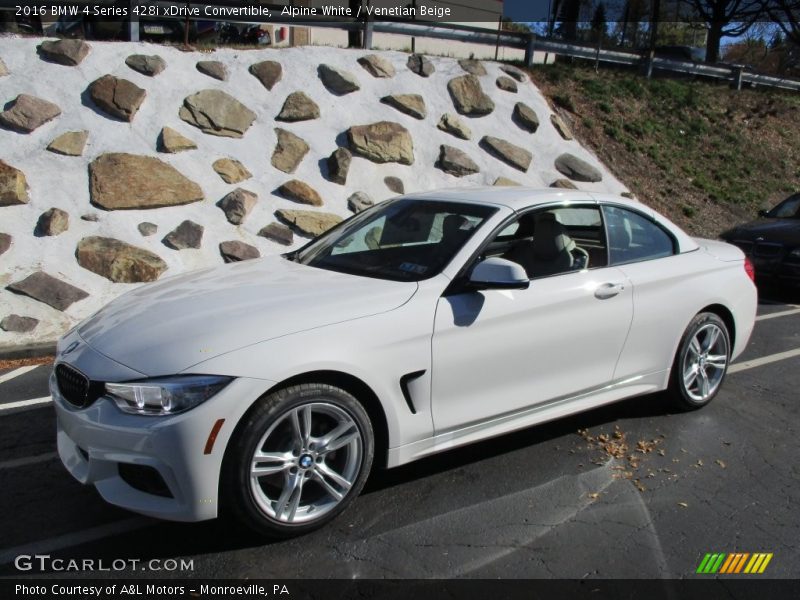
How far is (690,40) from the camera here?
53.0 metres

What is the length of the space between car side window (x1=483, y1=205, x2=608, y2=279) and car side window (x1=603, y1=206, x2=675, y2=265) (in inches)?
2.9

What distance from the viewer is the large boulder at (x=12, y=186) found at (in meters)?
7.80

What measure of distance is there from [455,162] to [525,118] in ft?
7.28

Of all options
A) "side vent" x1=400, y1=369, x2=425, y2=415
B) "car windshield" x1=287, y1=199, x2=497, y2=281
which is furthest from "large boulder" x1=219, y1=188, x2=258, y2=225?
"side vent" x1=400, y1=369, x2=425, y2=415

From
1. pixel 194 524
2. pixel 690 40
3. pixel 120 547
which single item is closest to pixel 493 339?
pixel 194 524

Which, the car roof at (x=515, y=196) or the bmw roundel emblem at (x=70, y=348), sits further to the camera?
the car roof at (x=515, y=196)

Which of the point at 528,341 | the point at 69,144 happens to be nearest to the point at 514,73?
the point at 69,144

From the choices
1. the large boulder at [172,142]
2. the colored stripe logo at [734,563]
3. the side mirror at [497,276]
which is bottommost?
the colored stripe logo at [734,563]

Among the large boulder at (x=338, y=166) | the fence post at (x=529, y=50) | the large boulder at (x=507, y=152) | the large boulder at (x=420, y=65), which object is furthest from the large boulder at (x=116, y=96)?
the fence post at (x=529, y=50)

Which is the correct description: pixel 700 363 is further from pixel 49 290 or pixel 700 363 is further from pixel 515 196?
pixel 49 290

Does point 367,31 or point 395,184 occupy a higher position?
point 367,31

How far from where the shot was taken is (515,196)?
4418mm

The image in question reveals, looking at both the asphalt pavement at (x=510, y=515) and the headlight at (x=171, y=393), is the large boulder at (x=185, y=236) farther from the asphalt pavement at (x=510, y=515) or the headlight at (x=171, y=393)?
the headlight at (x=171, y=393)

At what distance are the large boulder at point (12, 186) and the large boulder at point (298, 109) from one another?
3.55m
